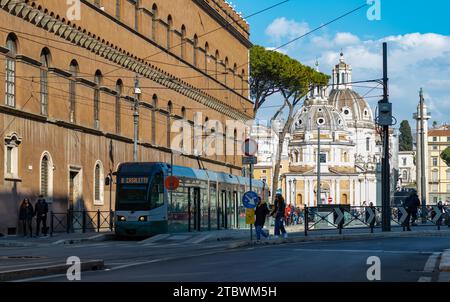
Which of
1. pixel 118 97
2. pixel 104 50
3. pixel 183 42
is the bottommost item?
pixel 118 97

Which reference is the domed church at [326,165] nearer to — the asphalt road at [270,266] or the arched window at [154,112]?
the arched window at [154,112]

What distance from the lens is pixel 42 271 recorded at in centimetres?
1730

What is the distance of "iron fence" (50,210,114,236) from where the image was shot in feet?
132

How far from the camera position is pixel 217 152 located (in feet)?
225

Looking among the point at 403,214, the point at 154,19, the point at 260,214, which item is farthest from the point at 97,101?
the point at 260,214

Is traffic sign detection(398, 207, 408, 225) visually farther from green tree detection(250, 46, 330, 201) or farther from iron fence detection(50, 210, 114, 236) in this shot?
green tree detection(250, 46, 330, 201)

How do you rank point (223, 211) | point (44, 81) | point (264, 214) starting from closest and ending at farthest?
1. point (264, 214)
2. point (44, 81)
3. point (223, 211)

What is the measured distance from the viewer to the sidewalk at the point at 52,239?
32031 millimetres

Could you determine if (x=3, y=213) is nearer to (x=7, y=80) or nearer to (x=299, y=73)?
(x=7, y=80)

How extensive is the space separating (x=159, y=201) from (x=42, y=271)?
18816 millimetres

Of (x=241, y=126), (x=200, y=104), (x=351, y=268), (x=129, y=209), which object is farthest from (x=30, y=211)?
(x=241, y=126)

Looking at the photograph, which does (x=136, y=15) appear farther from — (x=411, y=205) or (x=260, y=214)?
(x=260, y=214)

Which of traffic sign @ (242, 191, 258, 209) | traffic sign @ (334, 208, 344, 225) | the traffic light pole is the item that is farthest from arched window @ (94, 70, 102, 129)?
traffic sign @ (242, 191, 258, 209)

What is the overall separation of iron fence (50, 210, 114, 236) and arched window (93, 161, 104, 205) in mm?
1210
